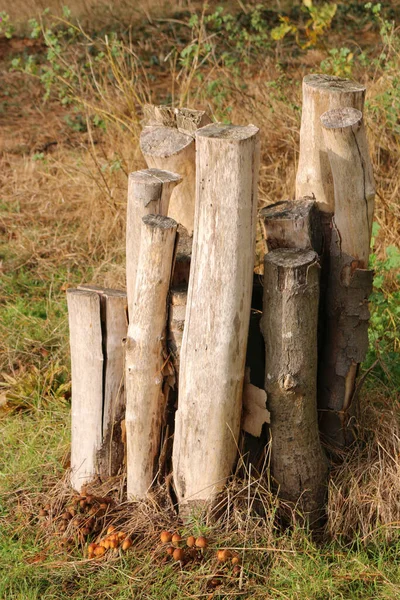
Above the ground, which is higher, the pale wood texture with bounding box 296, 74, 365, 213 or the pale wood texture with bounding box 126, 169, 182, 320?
the pale wood texture with bounding box 296, 74, 365, 213

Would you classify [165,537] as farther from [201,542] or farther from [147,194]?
[147,194]

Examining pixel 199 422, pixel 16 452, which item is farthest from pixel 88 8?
pixel 199 422

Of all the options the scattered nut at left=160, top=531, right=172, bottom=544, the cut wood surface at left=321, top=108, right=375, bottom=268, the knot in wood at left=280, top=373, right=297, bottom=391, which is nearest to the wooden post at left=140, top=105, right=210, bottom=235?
the cut wood surface at left=321, top=108, right=375, bottom=268

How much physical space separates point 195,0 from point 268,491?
743cm

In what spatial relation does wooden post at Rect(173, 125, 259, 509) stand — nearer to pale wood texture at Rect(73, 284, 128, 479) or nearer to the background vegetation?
the background vegetation

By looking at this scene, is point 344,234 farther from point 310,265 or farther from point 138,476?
point 138,476

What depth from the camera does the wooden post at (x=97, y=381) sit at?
9.81 ft

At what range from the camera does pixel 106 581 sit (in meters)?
2.76

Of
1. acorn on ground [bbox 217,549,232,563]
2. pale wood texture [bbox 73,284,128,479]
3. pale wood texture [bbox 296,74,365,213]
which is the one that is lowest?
acorn on ground [bbox 217,549,232,563]

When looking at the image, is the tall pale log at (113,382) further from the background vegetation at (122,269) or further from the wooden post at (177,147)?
the wooden post at (177,147)

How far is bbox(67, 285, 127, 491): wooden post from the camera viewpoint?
118 inches

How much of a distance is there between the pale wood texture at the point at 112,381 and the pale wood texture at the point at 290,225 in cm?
62

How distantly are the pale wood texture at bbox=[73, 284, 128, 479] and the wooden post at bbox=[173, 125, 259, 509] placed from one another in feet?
1.06

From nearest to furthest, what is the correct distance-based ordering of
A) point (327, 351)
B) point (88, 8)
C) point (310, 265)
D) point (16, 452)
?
1. point (310, 265)
2. point (327, 351)
3. point (16, 452)
4. point (88, 8)
